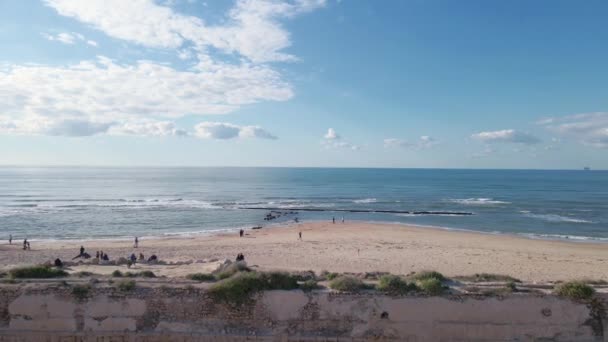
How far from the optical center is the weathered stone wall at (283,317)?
33.9 feet

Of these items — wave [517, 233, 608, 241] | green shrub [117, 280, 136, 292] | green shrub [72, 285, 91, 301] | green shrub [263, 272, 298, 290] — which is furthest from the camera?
wave [517, 233, 608, 241]

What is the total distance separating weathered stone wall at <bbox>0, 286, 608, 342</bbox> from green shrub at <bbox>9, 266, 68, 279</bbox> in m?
1.51

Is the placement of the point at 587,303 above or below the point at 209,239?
above

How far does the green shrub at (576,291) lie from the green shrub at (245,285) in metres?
6.83

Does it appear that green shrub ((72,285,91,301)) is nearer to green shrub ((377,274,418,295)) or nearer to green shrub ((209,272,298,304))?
green shrub ((209,272,298,304))

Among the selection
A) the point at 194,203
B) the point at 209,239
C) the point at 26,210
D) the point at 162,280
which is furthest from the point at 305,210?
the point at 162,280

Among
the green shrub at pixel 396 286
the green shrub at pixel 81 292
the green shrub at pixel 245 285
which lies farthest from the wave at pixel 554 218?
the green shrub at pixel 81 292

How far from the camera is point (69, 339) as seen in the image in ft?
34.2

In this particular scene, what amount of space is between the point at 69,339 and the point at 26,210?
45.5 m

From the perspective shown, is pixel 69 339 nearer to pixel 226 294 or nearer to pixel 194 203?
pixel 226 294

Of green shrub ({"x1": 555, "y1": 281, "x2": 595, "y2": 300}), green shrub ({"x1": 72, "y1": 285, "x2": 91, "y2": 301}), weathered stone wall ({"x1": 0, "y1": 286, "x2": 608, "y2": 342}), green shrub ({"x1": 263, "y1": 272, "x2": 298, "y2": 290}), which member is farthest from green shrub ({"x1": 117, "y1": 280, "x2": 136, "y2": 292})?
green shrub ({"x1": 555, "y1": 281, "x2": 595, "y2": 300})

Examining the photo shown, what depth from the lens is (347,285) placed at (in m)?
11.0

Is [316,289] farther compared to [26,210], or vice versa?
[26,210]

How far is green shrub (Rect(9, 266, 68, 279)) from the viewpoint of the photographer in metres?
12.0
